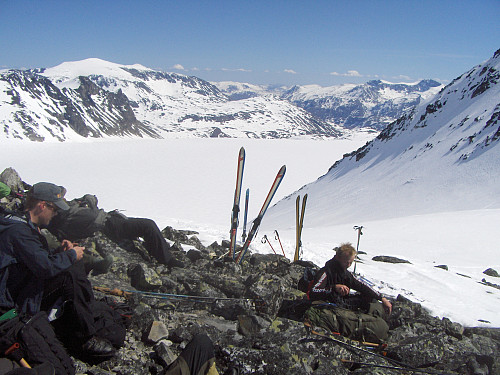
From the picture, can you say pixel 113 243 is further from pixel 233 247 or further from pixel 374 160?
pixel 374 160

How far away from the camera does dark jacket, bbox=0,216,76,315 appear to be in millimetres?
3314

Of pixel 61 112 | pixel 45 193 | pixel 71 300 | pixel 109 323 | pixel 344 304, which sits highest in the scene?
pixel 61 112

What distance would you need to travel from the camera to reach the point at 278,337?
446 cm

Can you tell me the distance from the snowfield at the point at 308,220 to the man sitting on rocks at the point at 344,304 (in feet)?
8.90

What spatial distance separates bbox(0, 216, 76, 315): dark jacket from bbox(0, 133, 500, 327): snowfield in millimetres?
7296

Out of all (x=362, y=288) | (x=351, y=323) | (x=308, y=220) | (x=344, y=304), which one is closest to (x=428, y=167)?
(x=308, y=220)

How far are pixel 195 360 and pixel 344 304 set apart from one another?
9.54ft

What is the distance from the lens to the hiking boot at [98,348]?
363cm

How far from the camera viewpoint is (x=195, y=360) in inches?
133

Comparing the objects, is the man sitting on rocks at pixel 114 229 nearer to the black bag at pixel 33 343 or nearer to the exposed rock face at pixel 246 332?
the exposed rock face at pixel 246 332

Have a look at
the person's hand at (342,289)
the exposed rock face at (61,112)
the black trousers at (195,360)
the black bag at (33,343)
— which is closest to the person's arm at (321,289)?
the person's hand at (342,289)

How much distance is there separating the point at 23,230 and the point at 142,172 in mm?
52904

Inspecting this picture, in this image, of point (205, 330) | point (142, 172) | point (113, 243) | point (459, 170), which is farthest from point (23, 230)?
point (142, 172)

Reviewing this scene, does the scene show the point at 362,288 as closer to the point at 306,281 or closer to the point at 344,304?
the point at 344,304
